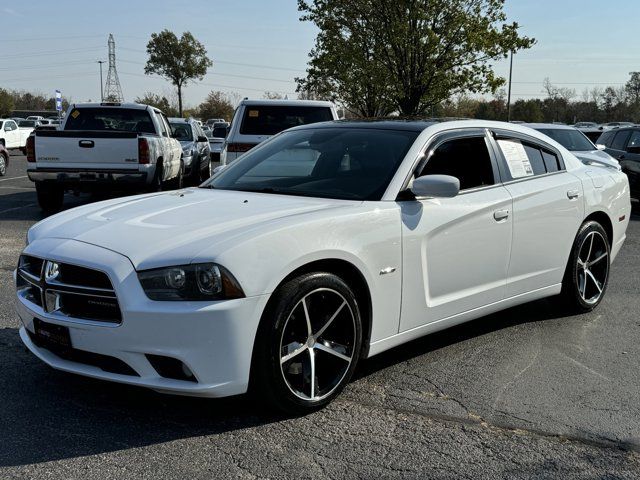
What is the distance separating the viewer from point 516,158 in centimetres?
513

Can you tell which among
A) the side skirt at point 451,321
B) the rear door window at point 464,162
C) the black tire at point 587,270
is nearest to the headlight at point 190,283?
the side skirt at point 451,321

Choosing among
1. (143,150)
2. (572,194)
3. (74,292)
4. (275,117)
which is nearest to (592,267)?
(572,194)

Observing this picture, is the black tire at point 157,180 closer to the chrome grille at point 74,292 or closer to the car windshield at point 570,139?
the car windshield at point 570,139

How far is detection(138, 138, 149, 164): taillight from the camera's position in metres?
10.8

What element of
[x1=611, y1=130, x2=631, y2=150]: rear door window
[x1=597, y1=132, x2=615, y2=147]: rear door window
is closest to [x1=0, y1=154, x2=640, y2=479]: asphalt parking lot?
[x1=611, y1=130, x2=631, y2=150]: rear door window

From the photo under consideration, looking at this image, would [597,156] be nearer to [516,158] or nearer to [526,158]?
[526,158]

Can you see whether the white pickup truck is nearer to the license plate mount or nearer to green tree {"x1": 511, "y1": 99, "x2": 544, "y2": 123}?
the license plate mount

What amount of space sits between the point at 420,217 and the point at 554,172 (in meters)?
1.86

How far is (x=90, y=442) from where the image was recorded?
3215 mm

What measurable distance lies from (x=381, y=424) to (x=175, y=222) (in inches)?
59.5

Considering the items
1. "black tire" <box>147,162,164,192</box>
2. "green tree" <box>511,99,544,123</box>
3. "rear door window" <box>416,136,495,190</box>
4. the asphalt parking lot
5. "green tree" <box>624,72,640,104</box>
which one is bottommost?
the asphalt parking lot

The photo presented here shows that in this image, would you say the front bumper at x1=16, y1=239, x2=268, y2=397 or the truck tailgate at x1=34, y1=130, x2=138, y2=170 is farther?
the truck tailgate at x1=34, y1=130, x2=138, y2=170

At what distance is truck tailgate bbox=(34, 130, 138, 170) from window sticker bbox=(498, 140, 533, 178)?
23.7 feet

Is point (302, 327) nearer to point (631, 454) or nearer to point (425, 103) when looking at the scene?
point (631, 454)
